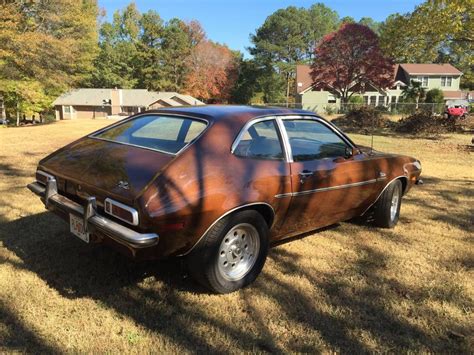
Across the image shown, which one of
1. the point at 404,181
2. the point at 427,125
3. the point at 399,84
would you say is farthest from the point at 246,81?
the point at 404,181

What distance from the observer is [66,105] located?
60.4 m

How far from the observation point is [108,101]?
58469mm

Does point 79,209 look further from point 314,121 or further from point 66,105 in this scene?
point 66,105

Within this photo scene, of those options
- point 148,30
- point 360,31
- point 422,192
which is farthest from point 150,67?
point 422,192

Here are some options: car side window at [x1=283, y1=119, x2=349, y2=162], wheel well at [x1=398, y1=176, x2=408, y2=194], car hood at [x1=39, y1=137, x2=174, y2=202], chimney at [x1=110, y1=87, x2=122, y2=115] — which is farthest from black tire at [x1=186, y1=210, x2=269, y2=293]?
chimney at [x1=110, y1=87, x2=122, y2=115]

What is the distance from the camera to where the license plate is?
3.33 m

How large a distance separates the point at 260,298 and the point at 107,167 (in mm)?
1640

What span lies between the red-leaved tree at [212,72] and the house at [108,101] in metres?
3.24

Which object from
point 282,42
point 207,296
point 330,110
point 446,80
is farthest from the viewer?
point 282,42

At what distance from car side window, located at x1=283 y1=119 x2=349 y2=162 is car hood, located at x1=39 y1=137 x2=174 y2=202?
1.33 m

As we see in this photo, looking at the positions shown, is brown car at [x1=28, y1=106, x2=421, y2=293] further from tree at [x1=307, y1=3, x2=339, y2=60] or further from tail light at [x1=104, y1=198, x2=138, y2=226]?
tree at [x1=307, y1=3, x2=339, y2=60]

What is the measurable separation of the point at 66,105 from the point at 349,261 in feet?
205

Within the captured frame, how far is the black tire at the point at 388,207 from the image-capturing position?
5.11 m

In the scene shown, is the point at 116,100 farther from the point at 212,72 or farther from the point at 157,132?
the point at 157,132
